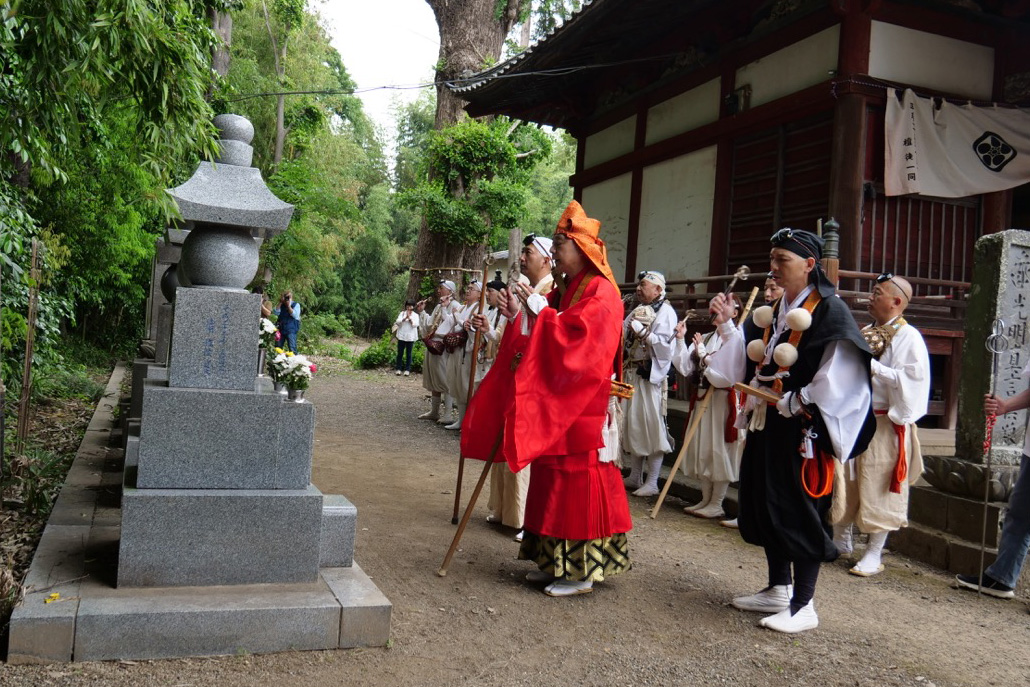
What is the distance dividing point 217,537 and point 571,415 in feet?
5.96

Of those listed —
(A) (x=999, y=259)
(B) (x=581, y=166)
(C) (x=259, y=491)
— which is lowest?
(C) (x=259, y=491)

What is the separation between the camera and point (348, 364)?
864 inches

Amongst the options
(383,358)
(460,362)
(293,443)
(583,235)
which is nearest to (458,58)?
(383,358)

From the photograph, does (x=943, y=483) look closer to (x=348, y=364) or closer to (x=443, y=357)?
(x=443, y=357)

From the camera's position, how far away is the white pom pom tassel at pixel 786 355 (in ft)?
13.1

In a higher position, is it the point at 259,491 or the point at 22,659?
the point at 259,491

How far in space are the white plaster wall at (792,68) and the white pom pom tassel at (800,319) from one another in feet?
17.8

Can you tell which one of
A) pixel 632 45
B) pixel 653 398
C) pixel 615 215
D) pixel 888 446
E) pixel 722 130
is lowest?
pixel 888 446

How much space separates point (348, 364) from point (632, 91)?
12534 millimetres

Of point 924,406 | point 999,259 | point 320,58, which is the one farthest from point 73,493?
point 320,58

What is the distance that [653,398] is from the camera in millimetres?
7578

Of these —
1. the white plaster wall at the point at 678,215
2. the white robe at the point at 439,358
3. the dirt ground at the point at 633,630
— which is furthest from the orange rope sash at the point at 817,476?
the white robe at the point at 439,358

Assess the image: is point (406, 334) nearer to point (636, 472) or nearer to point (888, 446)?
point (636, 472)

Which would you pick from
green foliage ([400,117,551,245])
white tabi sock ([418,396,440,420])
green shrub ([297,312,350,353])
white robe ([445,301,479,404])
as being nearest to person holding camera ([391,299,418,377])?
green foliage ([400,117,551,245])
